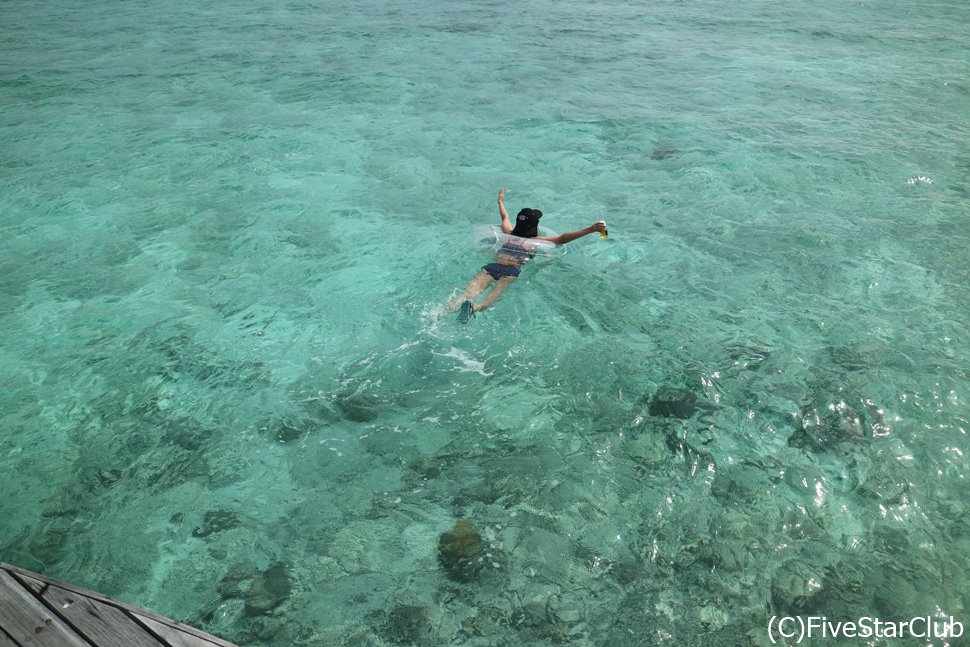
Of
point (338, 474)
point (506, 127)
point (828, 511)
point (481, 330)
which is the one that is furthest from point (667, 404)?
point (506, 127)

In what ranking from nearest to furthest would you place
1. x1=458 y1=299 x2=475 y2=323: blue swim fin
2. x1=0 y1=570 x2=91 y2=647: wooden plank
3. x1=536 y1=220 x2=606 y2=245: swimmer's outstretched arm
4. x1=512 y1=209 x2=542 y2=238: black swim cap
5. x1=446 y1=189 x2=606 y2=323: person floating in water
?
x1=0 y1=570 x2=91 y2=647: wooden plank → x1=536 y1=220 x2=606 y2=245: swimmer's outstretched arm → x1=458 y1=299 x2=475 y2=323: blue swim fin → x1=446 y1=189 x2=606 y2=323: person floating in water → x1=512 y1=209 x2=542 y2=238: black swim cap

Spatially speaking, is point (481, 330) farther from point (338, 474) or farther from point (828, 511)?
point (828, 511)

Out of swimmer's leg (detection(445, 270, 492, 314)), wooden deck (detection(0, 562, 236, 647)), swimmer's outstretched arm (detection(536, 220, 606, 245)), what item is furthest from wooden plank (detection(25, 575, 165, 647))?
swimmer's outstretched arm (detection(536, 220, 606, 245))

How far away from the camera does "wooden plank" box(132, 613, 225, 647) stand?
10.8ft

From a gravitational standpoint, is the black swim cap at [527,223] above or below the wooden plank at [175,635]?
above

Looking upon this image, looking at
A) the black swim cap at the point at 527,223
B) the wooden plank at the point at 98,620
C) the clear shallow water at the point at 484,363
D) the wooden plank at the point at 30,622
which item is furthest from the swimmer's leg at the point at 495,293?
the wooden plank at the point at 30,622

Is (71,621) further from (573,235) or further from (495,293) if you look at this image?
(573,235)

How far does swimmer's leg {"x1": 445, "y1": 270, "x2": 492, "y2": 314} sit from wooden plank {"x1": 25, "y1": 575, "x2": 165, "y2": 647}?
5.13m

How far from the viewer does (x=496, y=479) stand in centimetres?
581

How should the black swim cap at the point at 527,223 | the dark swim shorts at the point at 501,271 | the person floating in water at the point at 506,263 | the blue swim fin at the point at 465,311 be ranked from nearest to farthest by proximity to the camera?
the blue swim fin at the point at 465,311
the person floating in water at the point at 506,263
the dark swim shorts at the point at 501,271
the black swim cap at the point at 527,223

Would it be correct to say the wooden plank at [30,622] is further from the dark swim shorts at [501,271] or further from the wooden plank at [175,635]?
the dark swim shorts at [501,271]

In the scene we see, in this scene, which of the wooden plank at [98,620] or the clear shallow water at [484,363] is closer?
the wooden plank at [98,620]

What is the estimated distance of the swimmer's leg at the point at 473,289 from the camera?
8023 mm

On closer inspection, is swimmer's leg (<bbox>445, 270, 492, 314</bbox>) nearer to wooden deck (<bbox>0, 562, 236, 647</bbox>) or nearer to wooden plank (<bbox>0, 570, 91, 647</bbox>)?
wooden deck (<bbox>0, 562, 236, 647</bbox>)
